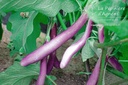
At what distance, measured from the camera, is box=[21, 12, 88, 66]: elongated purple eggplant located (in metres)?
0.48

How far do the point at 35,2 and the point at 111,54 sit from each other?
0.17m

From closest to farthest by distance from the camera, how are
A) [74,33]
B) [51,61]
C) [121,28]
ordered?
1. [121,28]
2. [74,33]
3. [51,61]

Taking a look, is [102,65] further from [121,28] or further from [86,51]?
[121,28]

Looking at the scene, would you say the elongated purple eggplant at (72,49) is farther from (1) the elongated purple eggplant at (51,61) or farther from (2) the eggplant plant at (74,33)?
(1) the elongated purple eggplant at (51,61)

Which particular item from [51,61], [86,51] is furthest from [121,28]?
[51,61]

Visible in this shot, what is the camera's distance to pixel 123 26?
38 cm

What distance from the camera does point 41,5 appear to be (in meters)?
0.50

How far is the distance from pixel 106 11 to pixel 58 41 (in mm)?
113

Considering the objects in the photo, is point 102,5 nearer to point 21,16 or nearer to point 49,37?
point 49,37

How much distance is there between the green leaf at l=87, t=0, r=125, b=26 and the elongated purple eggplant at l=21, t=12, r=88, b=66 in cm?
8

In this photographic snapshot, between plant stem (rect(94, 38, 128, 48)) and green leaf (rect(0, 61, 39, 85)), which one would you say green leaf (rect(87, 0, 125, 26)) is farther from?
green leaf (rect(0, 61, 39, 85))

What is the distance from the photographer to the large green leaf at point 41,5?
473 millimetres

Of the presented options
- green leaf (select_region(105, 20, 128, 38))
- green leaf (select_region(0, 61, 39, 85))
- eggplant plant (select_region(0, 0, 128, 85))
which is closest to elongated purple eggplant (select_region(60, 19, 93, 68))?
eggplant plant (select_region(0, 0, 128, 85))

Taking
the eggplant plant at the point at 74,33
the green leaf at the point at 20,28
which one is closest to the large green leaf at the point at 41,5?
the eggplant plant at the point at 74,33
